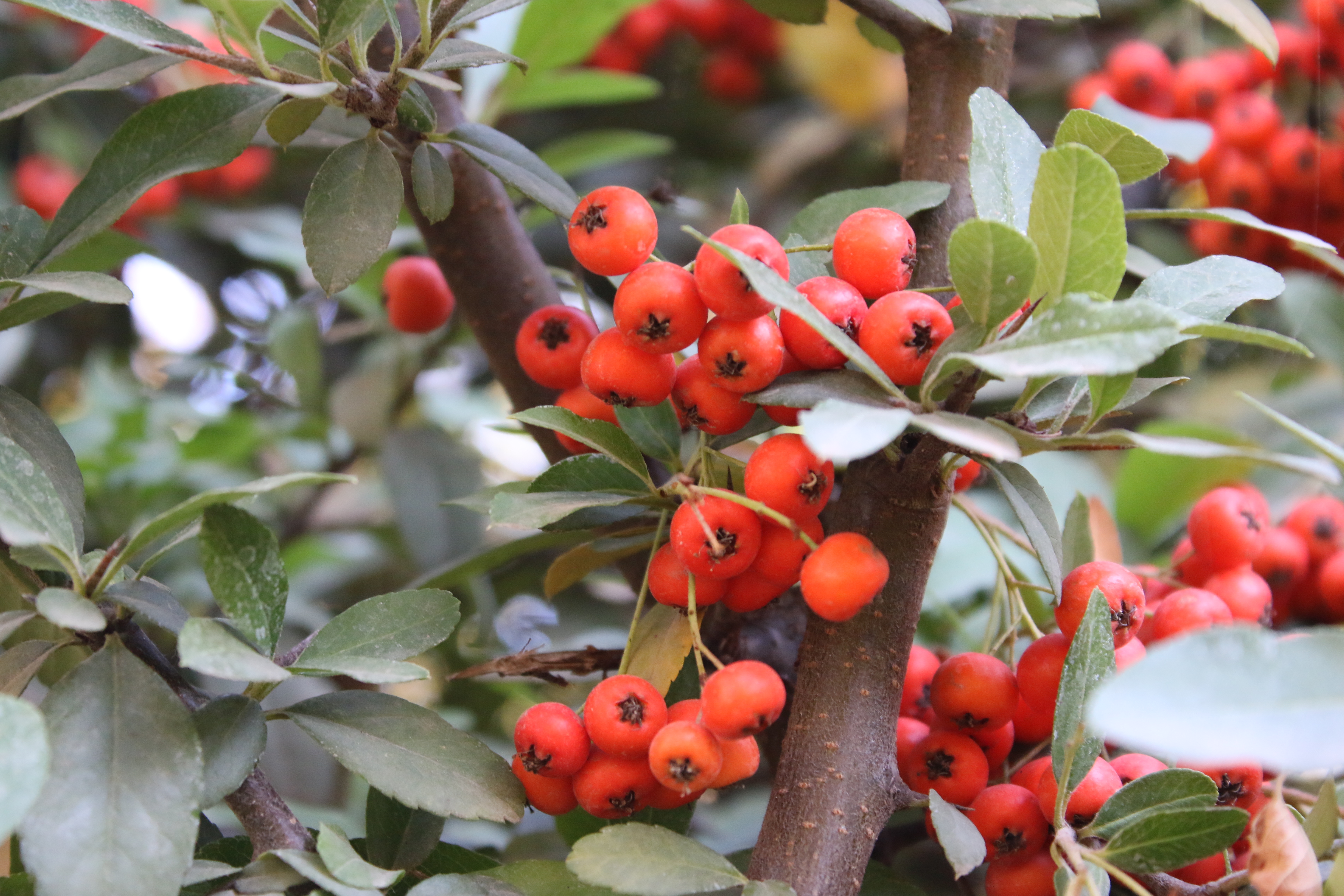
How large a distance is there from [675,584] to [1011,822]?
0.78ft

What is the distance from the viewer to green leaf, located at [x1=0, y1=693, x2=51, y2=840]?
0.39 meters

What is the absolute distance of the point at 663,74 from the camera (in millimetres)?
2189

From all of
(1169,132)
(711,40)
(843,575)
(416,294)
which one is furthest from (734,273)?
(711,40)

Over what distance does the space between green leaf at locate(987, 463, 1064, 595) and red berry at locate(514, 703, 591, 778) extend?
27 centimetres

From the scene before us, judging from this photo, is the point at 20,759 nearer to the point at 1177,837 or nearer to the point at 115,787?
the point at 115,787

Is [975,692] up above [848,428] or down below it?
below

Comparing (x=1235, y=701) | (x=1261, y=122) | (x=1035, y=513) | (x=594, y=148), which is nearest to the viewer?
(x=1235, y=701)

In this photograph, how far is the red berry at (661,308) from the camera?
533 millimetres

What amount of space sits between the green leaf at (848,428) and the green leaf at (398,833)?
356 mm

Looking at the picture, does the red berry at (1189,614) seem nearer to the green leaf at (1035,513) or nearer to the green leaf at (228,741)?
the green leaf at (1035,513)

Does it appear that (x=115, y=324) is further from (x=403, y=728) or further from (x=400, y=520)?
(x=403, y=728)

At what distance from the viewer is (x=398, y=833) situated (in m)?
0.63

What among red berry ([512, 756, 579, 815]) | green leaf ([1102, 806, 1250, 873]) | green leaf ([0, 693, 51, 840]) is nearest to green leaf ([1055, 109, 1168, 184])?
green leaf ([1102, 806, 1250, 873])

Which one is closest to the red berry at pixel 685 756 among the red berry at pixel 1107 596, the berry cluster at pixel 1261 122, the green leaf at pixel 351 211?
the red berry at pixel 1107 596
